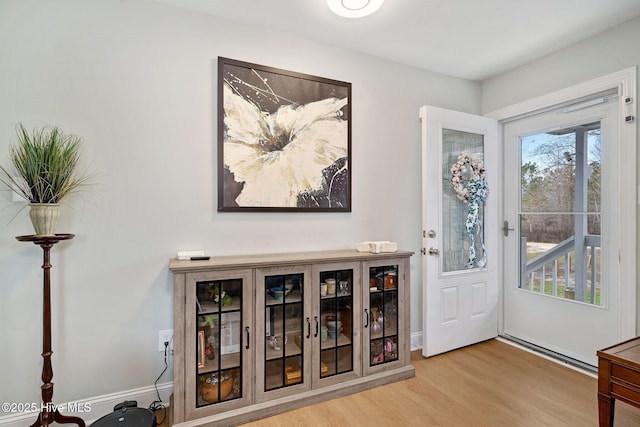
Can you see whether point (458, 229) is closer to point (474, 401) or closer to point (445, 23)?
point (474, 401)

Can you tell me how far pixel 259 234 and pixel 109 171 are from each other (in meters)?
0.99

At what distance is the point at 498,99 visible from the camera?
120 inches

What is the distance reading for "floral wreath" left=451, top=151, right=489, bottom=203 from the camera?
9.14ft

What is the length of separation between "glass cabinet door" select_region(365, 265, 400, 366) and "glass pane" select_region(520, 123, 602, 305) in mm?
1470

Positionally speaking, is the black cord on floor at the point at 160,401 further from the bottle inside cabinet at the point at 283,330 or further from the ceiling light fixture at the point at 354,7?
the ceiling light fixture at the point at 354,7

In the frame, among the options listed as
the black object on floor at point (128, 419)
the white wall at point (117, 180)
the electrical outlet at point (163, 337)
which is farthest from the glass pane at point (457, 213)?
the black object on floor at point (128, 419)

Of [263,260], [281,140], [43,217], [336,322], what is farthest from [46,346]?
[281,140]

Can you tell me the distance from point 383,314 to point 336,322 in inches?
15.6

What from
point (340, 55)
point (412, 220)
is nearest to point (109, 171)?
point (340, 55)

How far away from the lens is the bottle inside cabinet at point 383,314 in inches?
88.4

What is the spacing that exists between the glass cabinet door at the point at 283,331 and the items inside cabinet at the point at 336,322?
0.15 metres

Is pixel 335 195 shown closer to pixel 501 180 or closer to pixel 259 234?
pixel 259 234

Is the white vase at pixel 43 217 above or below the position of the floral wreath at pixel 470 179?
below

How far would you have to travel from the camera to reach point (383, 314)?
2.30 metres
